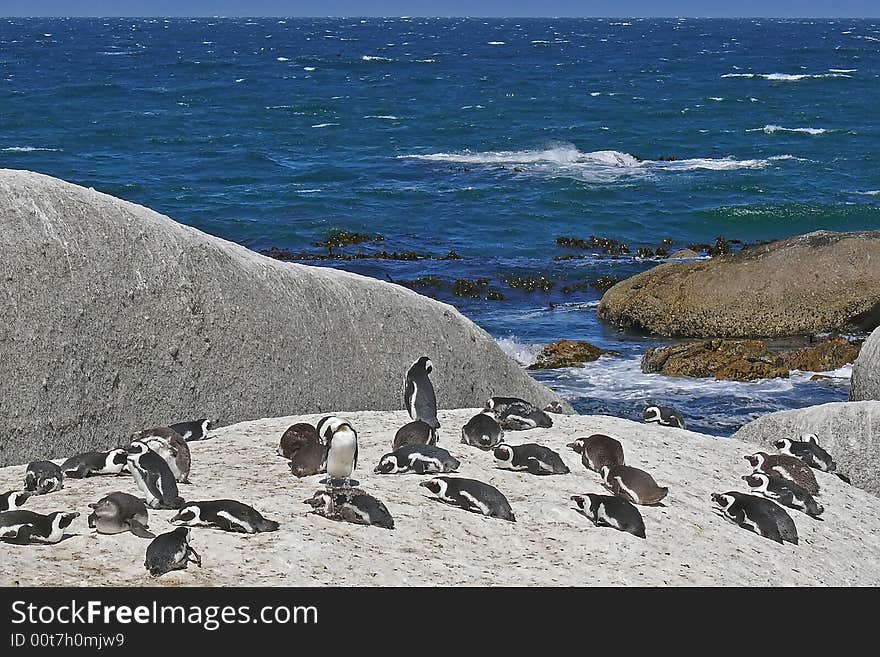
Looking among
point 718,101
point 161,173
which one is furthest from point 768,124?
point 161,173

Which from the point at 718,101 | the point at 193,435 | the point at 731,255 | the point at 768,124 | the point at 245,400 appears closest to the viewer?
the point at 193,435

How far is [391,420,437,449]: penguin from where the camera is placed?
7551mm

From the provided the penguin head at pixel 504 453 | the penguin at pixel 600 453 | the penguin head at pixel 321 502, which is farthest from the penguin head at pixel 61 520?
the penguin at pixel 600 453

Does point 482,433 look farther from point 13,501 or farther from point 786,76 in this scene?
point 786,76

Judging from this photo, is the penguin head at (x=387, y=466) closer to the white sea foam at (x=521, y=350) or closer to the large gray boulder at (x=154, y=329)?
the large gray boulder at (x=154, y=329)

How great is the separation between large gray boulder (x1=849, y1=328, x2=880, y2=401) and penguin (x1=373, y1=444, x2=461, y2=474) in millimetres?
5249

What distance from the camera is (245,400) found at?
28.3ft

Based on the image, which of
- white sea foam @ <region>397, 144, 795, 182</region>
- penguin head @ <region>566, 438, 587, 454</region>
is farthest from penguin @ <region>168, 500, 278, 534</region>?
white sea foam @ <region>397, 144, 795, 182</region>

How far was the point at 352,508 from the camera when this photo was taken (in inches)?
245

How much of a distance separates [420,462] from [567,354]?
28.6ft

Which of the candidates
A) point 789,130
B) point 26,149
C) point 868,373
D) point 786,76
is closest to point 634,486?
point 868,373

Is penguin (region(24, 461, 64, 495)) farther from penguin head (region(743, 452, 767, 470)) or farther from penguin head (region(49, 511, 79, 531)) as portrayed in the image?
penguin head (region(743, 452, 767, 470))
